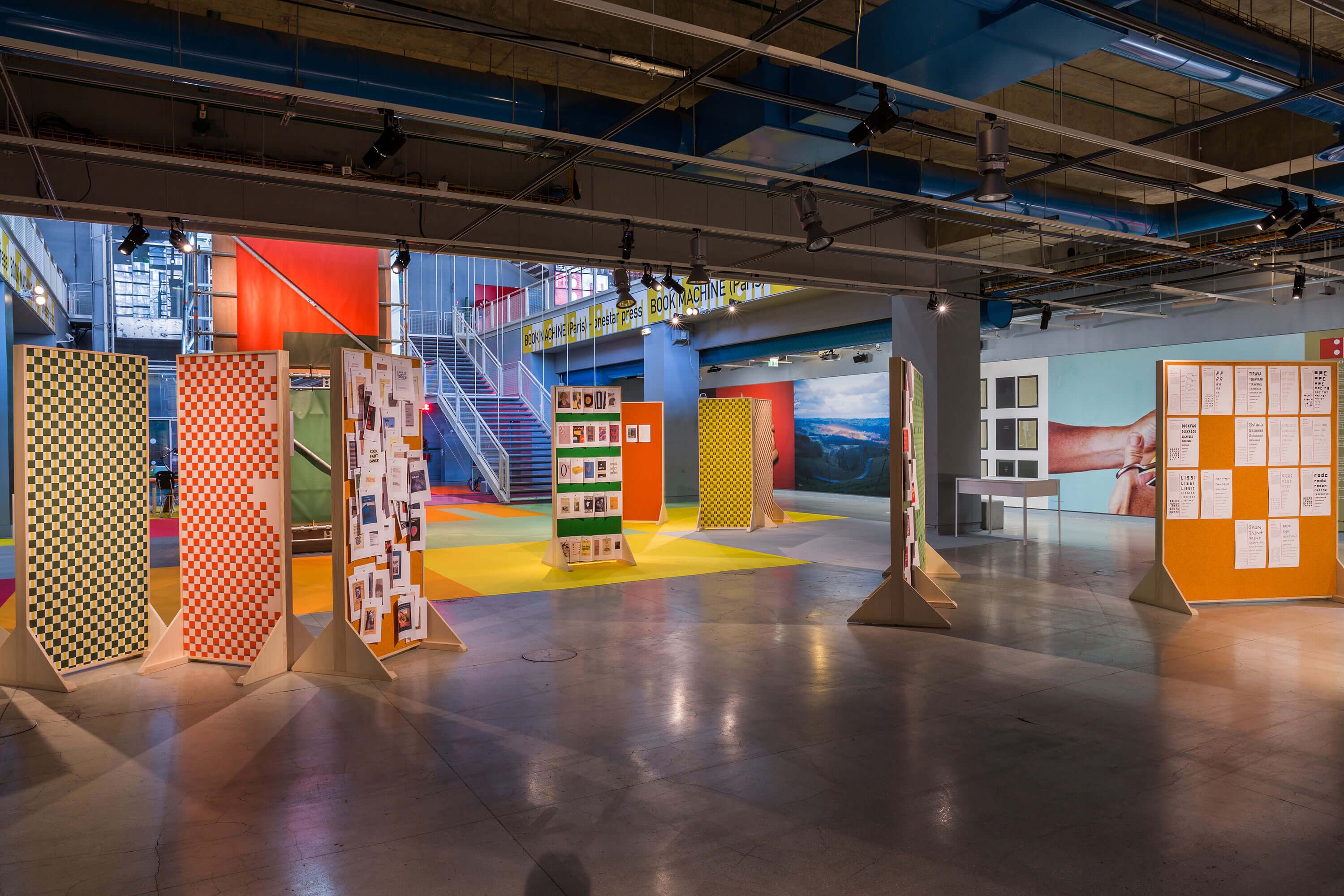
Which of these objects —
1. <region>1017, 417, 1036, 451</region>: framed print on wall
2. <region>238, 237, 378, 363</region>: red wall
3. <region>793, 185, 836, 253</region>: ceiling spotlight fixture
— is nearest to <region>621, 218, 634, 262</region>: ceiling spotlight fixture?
<region>793, 185, 836, 253</region>: ceiling spotlight fixture

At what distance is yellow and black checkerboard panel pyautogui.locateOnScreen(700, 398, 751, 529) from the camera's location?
14.0 meters

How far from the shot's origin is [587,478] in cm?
991

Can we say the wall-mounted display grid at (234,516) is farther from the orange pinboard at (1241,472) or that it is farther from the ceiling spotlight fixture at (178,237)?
the orange pinboard at (1241,472)

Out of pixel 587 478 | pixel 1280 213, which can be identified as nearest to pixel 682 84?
pixel 587 478

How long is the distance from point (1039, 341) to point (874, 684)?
44.2ft

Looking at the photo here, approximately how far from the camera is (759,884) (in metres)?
2.83

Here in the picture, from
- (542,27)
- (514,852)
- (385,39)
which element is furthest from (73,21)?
(514,852)

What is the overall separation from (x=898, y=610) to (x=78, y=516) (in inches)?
241

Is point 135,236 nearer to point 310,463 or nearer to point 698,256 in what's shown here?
point 310,463

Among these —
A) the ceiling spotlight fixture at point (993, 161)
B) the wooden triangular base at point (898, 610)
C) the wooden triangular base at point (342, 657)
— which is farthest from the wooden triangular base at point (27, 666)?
the ceiling spotlight fixture at point (993, 161)

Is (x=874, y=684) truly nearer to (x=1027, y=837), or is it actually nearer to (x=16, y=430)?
(x=1027, y=837)

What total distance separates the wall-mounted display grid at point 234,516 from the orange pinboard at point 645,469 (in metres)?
9.49

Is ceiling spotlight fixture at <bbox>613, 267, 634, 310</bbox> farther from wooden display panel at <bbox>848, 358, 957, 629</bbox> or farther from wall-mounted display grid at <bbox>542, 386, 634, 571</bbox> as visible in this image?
wooden display panel at <bbox>848, 358, 957, 629</bbox>

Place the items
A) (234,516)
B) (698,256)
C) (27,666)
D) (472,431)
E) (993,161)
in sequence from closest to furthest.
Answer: (27,666)
(234,516)
(993,161)
(698,256)
(472,431)
